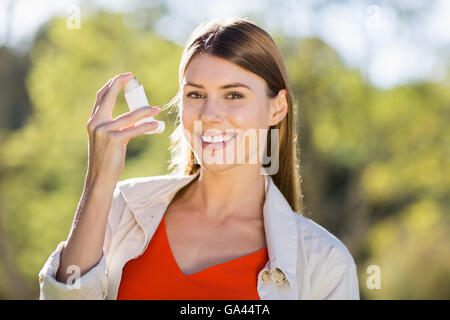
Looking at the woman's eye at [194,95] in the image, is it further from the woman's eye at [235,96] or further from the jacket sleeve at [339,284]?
the jacket sleeve at [339,284]

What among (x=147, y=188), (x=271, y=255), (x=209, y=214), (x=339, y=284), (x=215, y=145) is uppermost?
(x=215, y=145)

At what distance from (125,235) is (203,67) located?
814 millimetres

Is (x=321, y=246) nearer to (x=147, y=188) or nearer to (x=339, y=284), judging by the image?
(x=339, y=284)

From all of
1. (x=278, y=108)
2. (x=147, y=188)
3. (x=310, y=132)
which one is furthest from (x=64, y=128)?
(x=278, y=108)

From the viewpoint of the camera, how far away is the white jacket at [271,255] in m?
2.09

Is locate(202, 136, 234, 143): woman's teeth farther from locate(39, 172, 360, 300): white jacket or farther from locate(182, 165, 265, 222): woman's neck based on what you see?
locate(39, 172, 360, 300): white jacket

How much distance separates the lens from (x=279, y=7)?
1343 cm

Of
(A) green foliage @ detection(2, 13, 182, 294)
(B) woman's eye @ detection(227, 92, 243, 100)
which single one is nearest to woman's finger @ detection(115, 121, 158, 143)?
(B) woman's eye @ detection(227, 92, 243, 100)

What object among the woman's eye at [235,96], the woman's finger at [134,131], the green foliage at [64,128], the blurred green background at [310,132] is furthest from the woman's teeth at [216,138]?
the green foliage at [64,128]

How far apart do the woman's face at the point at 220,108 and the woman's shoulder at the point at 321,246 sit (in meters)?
0.46

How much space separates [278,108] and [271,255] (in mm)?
735

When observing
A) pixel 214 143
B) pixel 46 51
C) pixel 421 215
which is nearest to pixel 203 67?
pixel 214 143

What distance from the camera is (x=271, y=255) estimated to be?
231cm

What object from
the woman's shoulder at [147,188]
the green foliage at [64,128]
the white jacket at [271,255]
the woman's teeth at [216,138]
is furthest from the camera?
the green foliage at [64,128]
